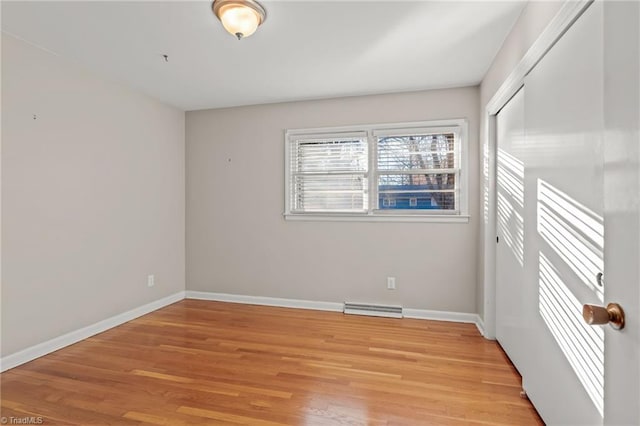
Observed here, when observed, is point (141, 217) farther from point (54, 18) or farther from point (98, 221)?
point (54, 18)

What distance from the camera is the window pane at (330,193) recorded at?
385 cm

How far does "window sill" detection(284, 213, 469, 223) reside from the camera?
353cm

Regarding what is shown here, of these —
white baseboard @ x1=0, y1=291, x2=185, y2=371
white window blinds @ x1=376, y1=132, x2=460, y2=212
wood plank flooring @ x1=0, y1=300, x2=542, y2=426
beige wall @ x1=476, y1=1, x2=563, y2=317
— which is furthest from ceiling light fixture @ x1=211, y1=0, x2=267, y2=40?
white baseboard @ x1=0, y1=291, x2=185, y2=371

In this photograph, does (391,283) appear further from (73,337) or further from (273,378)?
(73,337)

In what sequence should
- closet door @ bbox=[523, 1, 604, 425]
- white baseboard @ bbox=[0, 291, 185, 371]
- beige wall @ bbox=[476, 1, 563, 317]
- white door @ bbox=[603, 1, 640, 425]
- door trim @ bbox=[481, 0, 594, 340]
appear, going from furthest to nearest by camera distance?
1. door trim @ bbox=[481, 0, 594, 340]
2. white baseboard @ bbox=[0, 291, 185, 371]
3. beige wall @ bbox=[476, 1, 563, 317]
4. closet door @ bbox=[523, 1, 604, 425]
5. white door @ bbox=[603, 1, 640, 425]

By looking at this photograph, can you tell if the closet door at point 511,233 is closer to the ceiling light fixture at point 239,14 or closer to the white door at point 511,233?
the white door at point 511,233

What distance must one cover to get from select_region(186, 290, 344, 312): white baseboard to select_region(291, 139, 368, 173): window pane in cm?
163

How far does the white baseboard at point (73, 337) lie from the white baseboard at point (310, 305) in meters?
0.55

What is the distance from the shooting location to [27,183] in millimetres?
2566

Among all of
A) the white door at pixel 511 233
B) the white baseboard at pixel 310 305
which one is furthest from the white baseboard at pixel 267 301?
the white door at pixel 511 233

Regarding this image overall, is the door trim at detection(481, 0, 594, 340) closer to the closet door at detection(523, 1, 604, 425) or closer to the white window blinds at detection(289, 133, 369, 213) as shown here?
the closet door at detection(523, 1, 604, 425)

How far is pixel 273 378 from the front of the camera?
232cm

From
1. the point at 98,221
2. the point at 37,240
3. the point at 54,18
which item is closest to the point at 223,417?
the point at 37,240

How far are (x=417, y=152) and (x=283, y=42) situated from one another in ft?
6.24
